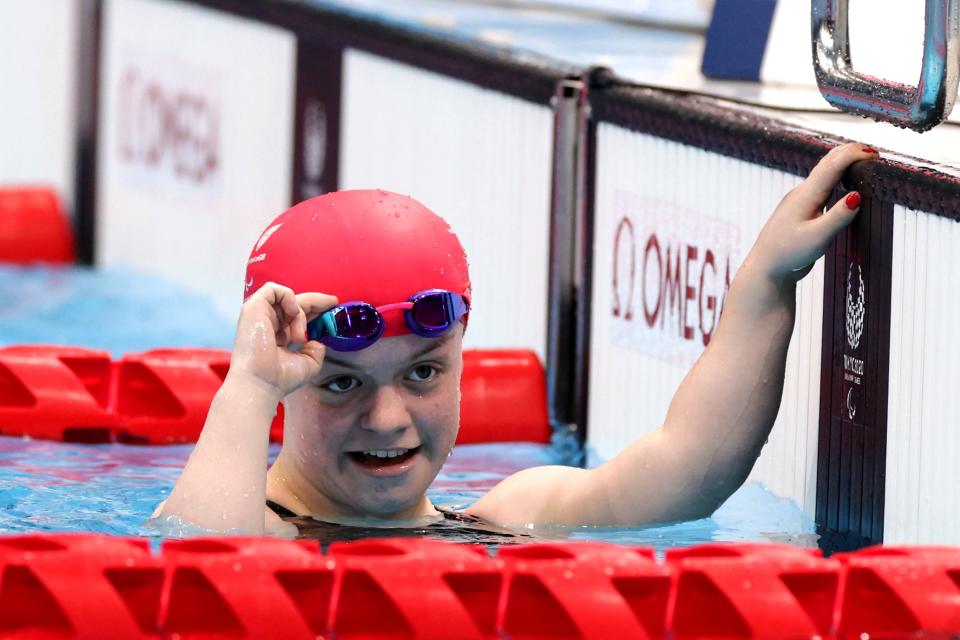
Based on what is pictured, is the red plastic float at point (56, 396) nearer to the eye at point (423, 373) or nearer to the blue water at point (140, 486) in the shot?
the blue water at point (140, 486)

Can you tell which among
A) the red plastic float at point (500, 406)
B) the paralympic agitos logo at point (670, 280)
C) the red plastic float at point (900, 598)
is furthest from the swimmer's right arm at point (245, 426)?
the red plastic float at point (500, 406)

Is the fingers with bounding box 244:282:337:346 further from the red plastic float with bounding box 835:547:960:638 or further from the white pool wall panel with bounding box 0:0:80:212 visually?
the white pool wall panel with bounding box 0:0:80:212

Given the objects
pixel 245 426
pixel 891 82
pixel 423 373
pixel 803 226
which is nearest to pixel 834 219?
pixel 803 226

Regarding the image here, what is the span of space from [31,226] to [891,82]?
497 cm

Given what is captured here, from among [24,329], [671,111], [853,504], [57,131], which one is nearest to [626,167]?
[671,111]

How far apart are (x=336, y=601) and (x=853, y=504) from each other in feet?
3.57

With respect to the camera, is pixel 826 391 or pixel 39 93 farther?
pixel 39 93

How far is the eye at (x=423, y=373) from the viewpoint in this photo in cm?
276

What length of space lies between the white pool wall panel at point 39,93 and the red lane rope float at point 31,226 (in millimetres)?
232

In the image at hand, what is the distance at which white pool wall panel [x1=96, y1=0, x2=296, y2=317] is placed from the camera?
609cm

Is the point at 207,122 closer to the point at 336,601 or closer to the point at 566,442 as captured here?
the point at 566,442

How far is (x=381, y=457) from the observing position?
2785mm

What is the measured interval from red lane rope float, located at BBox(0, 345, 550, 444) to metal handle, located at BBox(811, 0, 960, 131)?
4.50ft

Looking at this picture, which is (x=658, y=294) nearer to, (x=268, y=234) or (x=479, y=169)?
(x=479, y=169)
